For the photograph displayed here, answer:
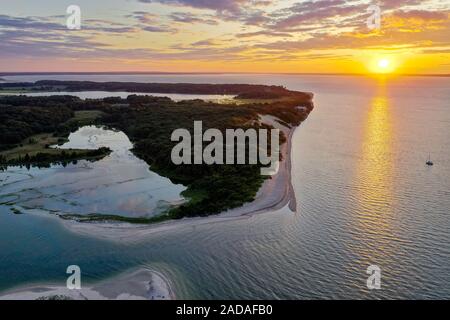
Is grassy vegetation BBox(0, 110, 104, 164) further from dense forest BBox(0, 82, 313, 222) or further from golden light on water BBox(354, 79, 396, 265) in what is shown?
golden light on water BBox(354, 79, 396, 265)

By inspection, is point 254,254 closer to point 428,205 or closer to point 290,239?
point 290,239

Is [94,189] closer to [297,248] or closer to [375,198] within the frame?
[297,248]

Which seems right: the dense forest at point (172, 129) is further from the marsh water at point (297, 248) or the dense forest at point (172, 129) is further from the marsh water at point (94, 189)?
the marsh water at point (297, 248)

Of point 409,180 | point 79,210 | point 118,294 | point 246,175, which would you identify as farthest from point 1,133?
point 409,180

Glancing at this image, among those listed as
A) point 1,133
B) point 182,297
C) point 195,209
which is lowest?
point 182,297

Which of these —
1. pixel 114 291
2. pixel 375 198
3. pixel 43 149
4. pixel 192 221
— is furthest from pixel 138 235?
pixel 43 149
